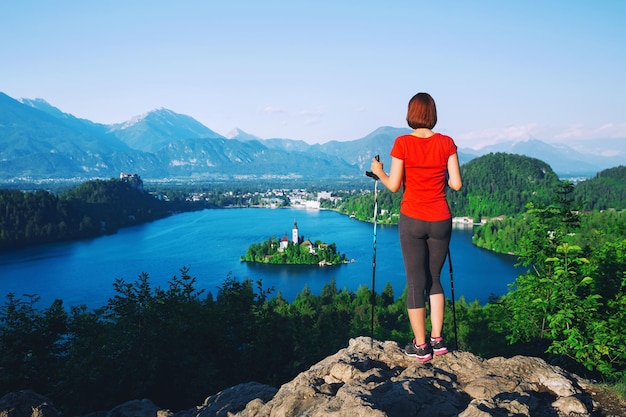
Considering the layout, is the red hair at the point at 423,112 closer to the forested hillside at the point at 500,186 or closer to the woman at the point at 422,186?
the woman at the point at 422,186

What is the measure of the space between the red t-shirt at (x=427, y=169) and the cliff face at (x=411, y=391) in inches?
42.4

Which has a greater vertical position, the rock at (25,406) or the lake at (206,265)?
the rock at (25,406)

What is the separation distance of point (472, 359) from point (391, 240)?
55280 mm

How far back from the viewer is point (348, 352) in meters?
3.52

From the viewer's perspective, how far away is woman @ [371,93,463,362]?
9.64ft

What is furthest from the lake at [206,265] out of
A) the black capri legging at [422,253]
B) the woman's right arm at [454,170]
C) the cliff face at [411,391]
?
the woman's right arm at [454,170]

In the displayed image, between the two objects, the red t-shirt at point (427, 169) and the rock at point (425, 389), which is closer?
the rock at point (425, 389)

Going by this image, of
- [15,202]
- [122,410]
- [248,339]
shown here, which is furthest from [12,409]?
[15,202]

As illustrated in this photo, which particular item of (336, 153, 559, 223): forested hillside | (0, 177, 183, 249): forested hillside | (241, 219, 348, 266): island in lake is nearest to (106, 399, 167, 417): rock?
(241, 219, 348, 266): island in lake

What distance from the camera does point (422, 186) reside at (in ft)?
9.71

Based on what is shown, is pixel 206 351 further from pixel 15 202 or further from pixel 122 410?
pixel 15 202

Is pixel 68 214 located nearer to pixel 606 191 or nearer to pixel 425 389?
pixel 425 389

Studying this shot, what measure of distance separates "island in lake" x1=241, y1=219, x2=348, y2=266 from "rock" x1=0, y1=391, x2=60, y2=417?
4100 centimetres

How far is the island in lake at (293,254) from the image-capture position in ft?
149
